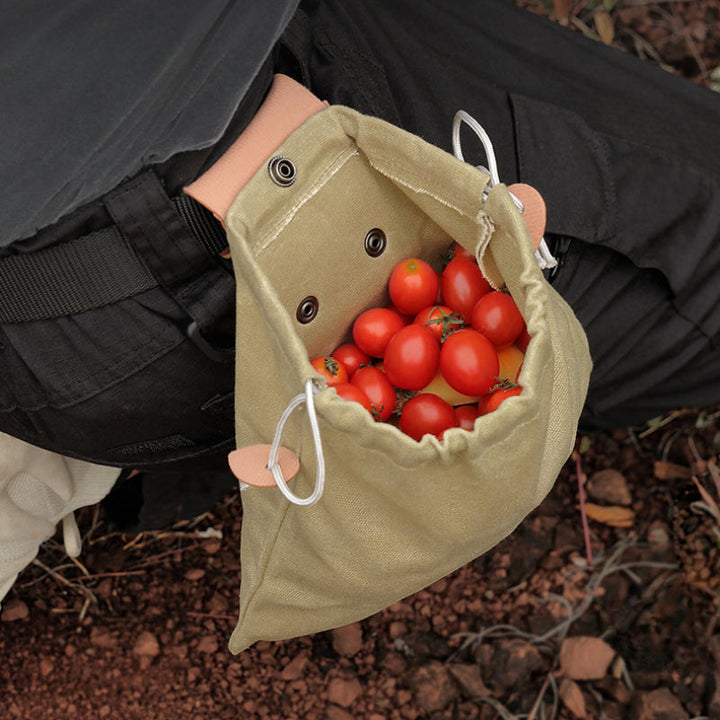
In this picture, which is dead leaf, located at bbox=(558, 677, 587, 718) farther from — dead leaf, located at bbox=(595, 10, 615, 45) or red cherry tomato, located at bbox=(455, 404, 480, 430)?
dead leaf, located at bbox=(595, 10, 615, 45)

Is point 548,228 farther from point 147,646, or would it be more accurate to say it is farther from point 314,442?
point 147,646

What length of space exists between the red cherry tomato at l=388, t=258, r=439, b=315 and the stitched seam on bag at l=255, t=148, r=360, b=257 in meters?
0.15

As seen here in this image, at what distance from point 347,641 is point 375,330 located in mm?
822

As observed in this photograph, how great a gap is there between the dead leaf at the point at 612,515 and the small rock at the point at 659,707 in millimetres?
327

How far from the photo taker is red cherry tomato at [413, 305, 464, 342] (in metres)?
1.02

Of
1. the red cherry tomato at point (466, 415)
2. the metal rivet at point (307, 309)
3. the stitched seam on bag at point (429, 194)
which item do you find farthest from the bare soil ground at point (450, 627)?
the stitched seam on bag at point (429, 194)

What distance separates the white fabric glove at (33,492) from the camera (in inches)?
48.4

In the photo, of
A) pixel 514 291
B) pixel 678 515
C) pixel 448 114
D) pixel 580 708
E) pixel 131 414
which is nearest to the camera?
pixel 514 291

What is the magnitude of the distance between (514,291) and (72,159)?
473mm

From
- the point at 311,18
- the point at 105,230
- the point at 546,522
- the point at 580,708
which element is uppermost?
the point at 311,18

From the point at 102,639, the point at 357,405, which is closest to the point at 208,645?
the point at 102,639

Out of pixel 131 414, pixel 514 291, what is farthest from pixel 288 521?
pixel 514 291

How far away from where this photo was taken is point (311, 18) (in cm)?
107

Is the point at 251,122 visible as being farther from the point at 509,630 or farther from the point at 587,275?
the point at 509,630
